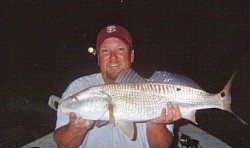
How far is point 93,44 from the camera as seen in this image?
104ft

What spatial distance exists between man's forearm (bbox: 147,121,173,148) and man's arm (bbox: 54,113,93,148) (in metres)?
0.69

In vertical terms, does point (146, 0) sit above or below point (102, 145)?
above

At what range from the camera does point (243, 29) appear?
3878cm

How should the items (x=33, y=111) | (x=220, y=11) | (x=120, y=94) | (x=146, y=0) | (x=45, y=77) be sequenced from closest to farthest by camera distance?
(x=120, y=94) < (x=33, y=111) < (x=45, y=77) < (x=220, y=11) < (x=146, y=0)

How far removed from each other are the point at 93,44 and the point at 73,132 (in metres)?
28.2

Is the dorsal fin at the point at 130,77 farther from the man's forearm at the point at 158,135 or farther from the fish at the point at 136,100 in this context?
the man's forearm at the point at 158,135

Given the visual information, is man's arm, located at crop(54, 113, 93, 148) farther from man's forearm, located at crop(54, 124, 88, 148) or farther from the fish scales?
the fish scales

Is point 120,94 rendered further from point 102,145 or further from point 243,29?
point 243,29

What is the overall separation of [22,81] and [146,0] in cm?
3882

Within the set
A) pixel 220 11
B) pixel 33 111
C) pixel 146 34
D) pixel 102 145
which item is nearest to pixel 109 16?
pixel 146 34

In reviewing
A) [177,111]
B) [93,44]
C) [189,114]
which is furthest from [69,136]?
[93,44]

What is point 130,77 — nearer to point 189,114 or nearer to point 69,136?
point 189,114

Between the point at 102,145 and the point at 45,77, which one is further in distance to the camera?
the point at 45,77

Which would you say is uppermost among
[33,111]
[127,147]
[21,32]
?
[21,32]
